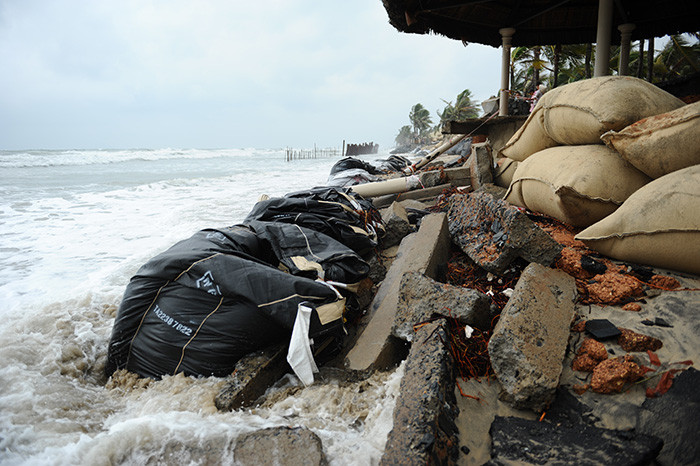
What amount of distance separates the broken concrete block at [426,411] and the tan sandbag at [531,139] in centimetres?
246

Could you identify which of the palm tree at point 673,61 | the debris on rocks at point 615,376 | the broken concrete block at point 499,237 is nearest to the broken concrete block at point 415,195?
the broken concrete block at point 499,237

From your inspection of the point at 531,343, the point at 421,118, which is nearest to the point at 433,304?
the point at 531,343

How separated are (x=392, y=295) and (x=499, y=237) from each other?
75 centimetres

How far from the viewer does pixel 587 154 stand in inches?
103

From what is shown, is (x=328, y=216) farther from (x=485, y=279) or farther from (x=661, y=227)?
(x=661, y=227)

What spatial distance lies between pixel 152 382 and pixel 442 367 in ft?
5.36

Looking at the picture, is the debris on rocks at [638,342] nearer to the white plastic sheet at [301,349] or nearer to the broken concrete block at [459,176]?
the white plastic sheet at [301,349]

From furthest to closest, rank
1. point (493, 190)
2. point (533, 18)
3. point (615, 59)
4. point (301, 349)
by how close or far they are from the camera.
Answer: point (615, 59)
point (533, 18)
point (493, 190)
point (301, 349)

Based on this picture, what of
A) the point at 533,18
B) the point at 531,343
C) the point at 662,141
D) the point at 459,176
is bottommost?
the point at 531,343

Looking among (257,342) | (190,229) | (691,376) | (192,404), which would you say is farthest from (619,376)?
(190,229)

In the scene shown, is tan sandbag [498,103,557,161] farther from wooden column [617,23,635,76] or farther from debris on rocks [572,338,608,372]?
wooden column [617,23,635,76]

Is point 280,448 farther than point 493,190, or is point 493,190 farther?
point 493,190

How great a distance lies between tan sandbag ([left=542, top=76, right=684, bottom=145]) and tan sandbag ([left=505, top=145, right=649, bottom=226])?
0.49 feet

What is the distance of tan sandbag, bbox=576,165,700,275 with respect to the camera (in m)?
1.74
